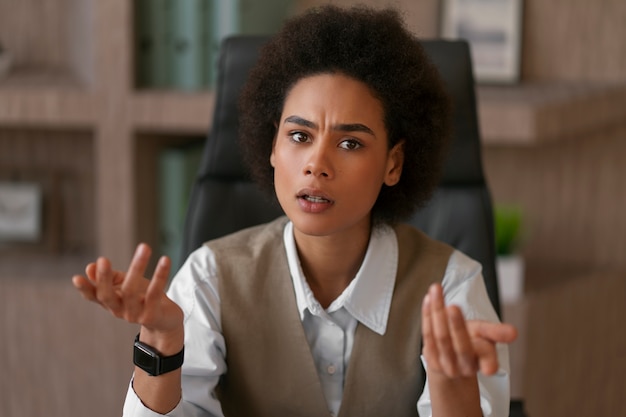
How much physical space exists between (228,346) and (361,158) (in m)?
0.32

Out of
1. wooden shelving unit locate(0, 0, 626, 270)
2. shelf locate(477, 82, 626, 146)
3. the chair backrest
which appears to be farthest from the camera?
wooden shelving unit locate(0, 0, 626, 270)

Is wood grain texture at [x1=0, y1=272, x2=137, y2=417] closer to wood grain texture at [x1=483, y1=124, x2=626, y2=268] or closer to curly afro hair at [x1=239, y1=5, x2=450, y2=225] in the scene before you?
wood grain texture at [x1=483, y1=124, x2=626, y2=268]

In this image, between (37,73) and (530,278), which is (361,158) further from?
(37,73)

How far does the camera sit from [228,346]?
1.54 m

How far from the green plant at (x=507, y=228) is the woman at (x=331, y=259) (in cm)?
95

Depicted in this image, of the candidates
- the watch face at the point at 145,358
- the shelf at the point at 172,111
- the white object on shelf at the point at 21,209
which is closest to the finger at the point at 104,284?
the watch face at the point at 145,358

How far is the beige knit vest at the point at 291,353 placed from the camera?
1.52 metres

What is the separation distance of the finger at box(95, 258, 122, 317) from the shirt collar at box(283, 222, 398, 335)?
360mm

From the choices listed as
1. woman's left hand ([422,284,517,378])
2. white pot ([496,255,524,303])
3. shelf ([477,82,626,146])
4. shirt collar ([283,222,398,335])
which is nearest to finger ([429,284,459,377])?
woman's left hand ([422,284,517,378])

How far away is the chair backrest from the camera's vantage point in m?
1.83

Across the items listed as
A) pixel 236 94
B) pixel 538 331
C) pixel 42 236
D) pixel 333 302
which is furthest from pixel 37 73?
pixel 333 302

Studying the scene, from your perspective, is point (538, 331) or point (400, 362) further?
point (538, 331)

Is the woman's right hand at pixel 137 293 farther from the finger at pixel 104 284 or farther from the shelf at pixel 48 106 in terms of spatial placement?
the shelf at pixel 48 106

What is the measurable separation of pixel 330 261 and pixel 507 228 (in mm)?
1086
